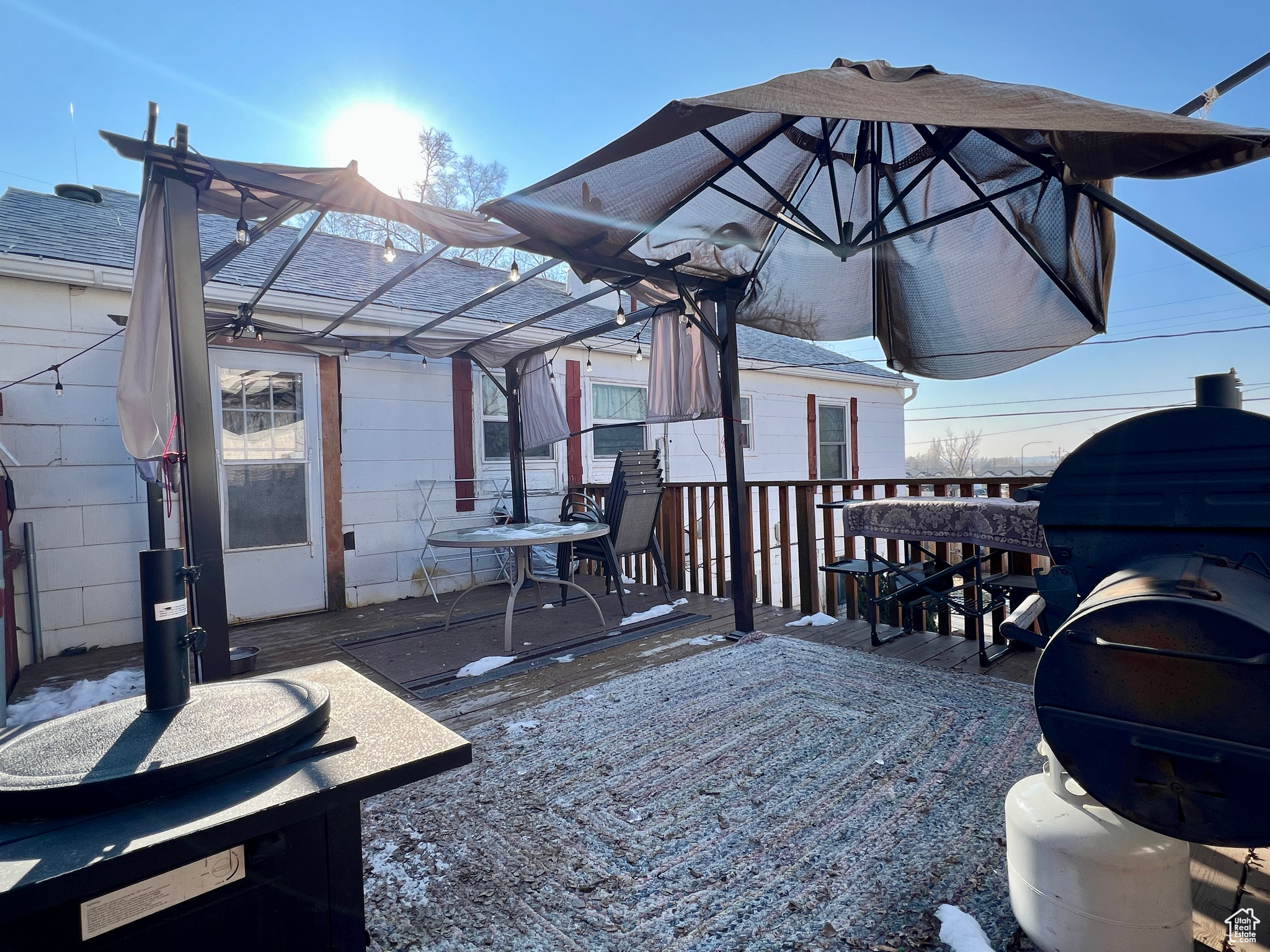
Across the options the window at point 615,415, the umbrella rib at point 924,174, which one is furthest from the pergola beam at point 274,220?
the window at point 615,415

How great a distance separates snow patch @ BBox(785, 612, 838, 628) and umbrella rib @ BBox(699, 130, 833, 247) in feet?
8.08

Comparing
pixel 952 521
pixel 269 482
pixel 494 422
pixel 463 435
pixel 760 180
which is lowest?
pixel 952 521

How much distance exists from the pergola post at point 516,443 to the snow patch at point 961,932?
4816mm

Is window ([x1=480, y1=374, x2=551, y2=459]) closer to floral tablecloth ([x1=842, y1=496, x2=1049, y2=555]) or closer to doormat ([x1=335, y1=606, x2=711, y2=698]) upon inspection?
doormat ([x1=335, y1=606, x2=711, y2=698])

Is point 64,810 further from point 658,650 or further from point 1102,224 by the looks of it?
point 1102,224

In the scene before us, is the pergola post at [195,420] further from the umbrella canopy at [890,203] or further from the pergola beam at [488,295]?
the pergola beam at [488,295]

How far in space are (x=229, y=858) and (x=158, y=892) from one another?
73mm

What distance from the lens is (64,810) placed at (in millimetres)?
710

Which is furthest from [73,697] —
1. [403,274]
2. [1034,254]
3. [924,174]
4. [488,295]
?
[1034,254]

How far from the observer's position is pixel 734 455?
393cm

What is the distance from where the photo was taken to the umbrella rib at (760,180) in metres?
2.52

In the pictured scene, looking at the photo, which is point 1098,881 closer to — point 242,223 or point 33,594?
point 242,223

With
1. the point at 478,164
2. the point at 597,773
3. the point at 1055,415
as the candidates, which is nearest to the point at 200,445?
the point at 597,773

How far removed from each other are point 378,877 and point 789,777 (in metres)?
1.33
